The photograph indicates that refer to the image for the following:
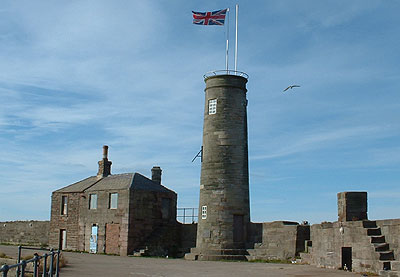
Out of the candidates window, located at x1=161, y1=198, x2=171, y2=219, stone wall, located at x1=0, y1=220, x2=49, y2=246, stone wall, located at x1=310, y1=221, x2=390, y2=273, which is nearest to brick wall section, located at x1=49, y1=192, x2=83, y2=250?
stone wall, located at x1=0, y1=220, x2=49, y2=246

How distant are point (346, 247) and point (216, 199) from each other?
9.75 metres

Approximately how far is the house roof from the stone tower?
18.9ft

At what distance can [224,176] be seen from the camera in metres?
28.2

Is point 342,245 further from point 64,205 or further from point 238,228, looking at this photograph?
point 64,205

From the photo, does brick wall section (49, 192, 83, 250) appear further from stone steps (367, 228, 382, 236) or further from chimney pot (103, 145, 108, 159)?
stone steps (367, 228, 382, 236)

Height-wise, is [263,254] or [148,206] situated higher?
[148,206]

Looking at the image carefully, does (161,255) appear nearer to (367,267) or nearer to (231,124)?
(231,124)

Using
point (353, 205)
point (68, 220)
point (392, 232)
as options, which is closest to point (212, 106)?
point (353, 205)

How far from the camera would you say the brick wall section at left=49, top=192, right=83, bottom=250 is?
36.4 meters

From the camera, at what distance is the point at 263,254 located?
27094 millimetres

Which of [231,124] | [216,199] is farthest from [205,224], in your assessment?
[231,124]

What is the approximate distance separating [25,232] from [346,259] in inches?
1141

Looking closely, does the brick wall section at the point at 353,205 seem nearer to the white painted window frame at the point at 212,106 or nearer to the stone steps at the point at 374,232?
the stone steps at the point at 374,232

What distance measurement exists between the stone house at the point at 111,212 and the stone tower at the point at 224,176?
5.23 m
